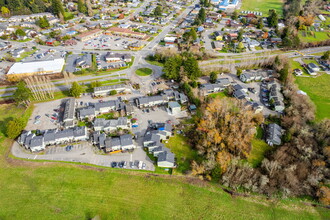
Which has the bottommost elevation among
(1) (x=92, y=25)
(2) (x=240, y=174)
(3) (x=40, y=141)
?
(2) (x=240, y=174)

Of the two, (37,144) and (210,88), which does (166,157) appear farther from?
(210,88)

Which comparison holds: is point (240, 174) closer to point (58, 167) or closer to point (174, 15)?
point (58, 167)

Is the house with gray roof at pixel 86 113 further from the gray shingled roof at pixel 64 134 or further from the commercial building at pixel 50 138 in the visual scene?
the gray shingled roof at pixel 64 134

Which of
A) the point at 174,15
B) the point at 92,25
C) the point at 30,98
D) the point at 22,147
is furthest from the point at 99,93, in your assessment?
the point at 174,15

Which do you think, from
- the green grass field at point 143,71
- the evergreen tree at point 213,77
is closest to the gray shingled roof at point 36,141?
the green grass field at point 143,71

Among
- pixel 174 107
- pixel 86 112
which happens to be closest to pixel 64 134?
pixel 86 112

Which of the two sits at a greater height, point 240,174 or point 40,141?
point 40,141

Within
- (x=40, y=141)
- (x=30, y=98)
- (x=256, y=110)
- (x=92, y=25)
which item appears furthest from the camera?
(x=92, y=25)
